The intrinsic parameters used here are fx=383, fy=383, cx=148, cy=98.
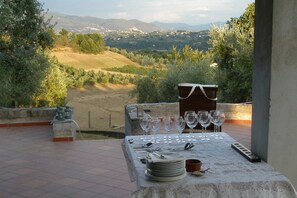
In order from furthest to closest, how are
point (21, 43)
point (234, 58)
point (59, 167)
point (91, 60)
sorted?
1. point (91, 60)
2. point (234, 58)
3. point (21, 43)
4. point (59, 167)

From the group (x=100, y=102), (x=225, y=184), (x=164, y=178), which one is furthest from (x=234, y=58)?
(x=100, y=102)

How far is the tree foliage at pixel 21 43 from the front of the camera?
7652mm

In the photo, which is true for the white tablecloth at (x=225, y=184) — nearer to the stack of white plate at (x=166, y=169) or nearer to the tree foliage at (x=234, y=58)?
the stack of white plate at (x=166, y=169)

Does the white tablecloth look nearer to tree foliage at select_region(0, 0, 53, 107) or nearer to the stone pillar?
the stone pillar

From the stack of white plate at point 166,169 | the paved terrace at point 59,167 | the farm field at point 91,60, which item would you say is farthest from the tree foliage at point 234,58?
the farm field at point 91,60

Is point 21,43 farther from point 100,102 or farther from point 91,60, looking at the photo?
point 91,60

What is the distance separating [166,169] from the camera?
2.39 metres

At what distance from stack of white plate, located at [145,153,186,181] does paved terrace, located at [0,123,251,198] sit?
6.91ft

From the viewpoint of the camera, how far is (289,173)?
3.30 metres

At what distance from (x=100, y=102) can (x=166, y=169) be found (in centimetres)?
2118

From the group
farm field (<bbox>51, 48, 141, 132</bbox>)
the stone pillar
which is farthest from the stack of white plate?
farm field (<bbox>51, 48, 141, 132</bbox>)

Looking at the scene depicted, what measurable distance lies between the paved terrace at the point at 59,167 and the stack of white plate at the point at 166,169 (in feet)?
6.91

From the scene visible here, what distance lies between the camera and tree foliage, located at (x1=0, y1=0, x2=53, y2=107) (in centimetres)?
765

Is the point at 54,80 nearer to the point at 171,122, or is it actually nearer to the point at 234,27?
the point at 234,27
